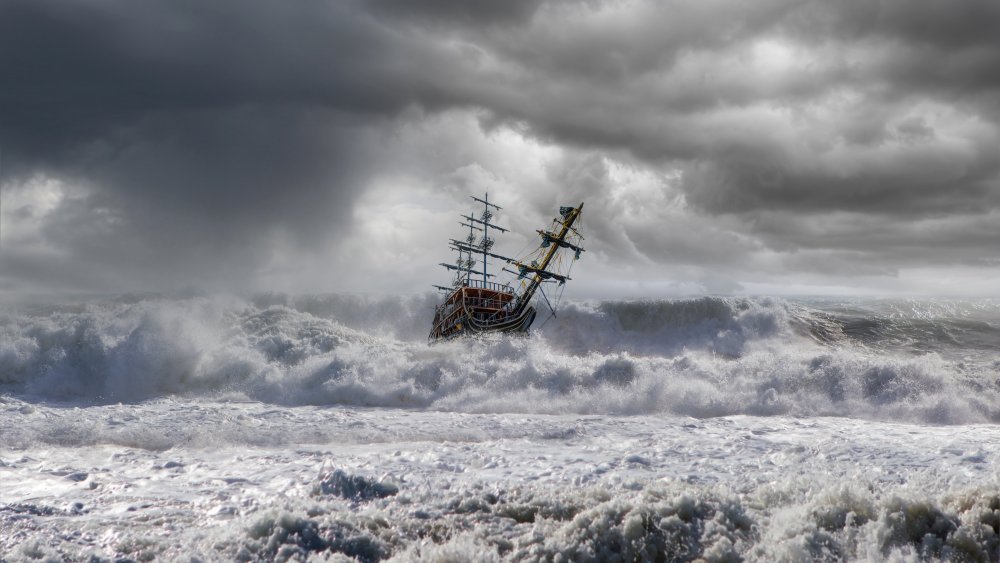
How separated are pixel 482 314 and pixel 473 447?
19231 mm

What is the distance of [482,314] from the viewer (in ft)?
103

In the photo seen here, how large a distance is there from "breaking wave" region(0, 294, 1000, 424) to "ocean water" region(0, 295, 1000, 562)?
0.11 meters

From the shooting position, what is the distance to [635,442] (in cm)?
1242

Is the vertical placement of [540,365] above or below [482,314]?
below

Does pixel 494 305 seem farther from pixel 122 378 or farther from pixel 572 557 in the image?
pixel 572 557

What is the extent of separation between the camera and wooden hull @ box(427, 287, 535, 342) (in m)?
30.8

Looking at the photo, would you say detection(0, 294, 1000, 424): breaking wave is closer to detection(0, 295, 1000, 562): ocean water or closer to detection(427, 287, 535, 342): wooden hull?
detection(0, 295, 1000, 562): ocean water

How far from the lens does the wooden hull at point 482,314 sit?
30.8 metres

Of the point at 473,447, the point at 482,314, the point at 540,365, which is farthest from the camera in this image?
the point at 482,314

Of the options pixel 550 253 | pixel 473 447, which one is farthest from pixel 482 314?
pixel 473 447

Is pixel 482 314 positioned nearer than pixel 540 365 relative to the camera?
No

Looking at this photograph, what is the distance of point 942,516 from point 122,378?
943 inches

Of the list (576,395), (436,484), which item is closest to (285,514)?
(436,484)

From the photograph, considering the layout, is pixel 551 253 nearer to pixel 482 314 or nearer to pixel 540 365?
pixel 482 314
